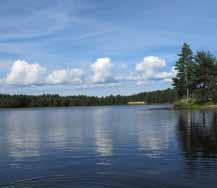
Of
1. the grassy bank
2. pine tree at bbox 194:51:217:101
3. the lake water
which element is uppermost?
pine tree at bbox 194:51:217:101

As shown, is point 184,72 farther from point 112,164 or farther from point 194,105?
point 112,164

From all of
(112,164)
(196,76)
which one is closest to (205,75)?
(196,76)

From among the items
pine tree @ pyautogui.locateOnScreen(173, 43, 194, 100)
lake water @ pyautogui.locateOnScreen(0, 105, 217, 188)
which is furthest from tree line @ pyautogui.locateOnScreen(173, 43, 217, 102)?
lake water @ pyautogui.locateOnScreen(0, 105, 217, 188)

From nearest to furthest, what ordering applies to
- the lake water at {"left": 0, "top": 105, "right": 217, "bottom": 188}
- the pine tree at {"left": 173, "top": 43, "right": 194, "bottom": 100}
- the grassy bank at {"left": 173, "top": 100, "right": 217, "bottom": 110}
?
the lake water at {"left": 0, "top": 105, "right": 217, "bottom": 188} < the grassy bank at {"left": 173, "top": 100, "right": 217, "bottom": 110} < the pine tree at {"left": 173, "top": 43, "right": 194, "bottom": 100}

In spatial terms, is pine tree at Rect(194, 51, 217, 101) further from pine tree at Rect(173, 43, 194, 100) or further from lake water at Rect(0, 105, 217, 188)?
lake water at Rect(0, 105, 217, 188)

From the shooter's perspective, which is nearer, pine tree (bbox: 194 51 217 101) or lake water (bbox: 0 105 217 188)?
lake water (bbox: 0 105 217 188)

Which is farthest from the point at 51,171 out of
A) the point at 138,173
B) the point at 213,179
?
the point at 213,179

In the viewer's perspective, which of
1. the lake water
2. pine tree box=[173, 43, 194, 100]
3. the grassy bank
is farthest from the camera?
pine tree box=[173, 43, 194, 100]

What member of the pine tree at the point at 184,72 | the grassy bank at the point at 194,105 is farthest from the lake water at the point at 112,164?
the pine tree at the point at 184,72

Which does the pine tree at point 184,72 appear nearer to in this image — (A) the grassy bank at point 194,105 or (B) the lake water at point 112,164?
(A) the grassy bank at point 194,105

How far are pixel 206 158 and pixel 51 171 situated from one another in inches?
397

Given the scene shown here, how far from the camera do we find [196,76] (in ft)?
386

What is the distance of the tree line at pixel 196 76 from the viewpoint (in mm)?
113131

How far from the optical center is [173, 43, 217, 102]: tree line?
113 m
